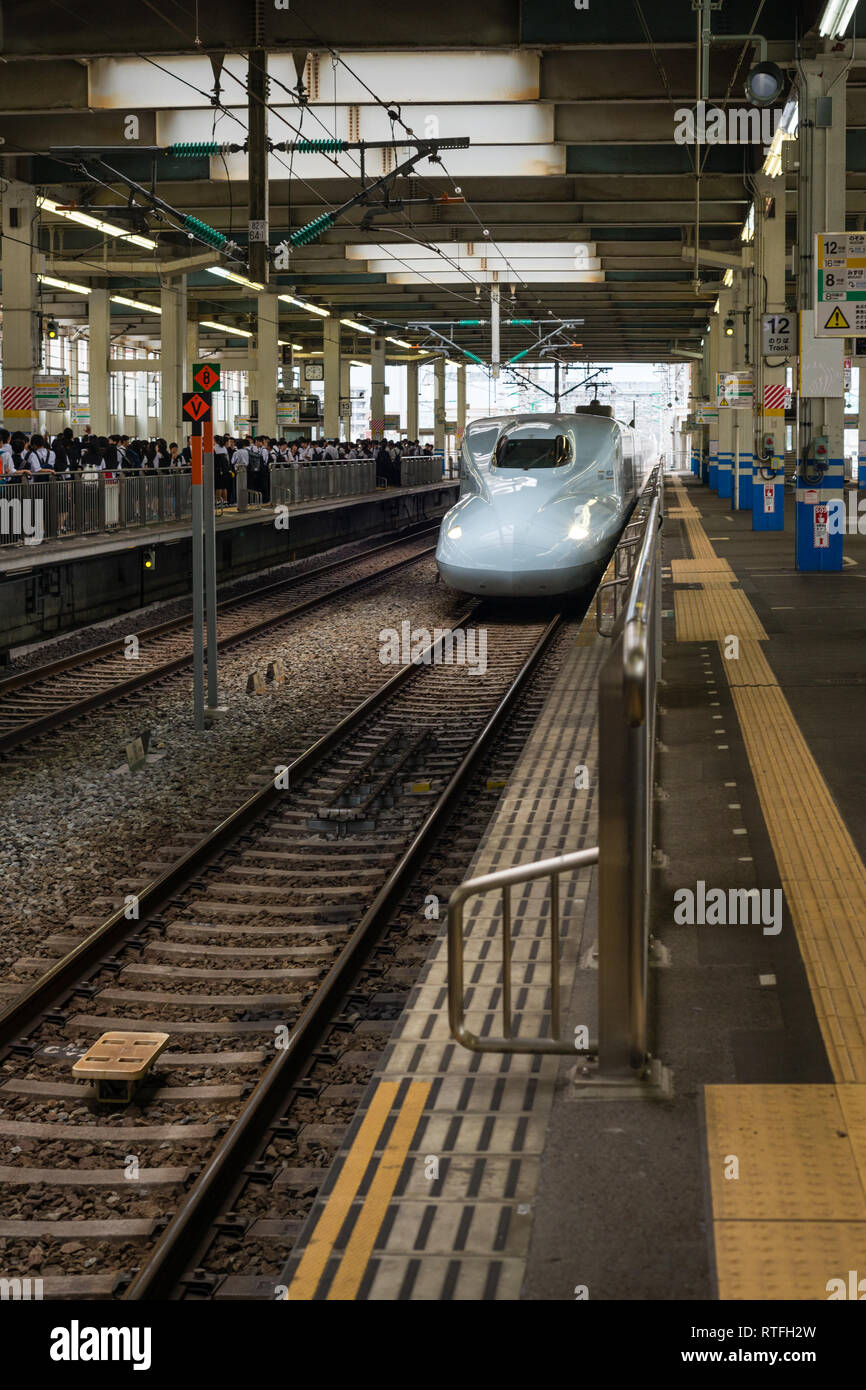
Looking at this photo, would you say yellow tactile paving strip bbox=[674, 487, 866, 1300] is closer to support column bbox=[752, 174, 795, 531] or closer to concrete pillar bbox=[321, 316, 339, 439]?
support column bbox=[752, 174, 795, 531]

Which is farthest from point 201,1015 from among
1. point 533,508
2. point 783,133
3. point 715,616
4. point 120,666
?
point 783,133

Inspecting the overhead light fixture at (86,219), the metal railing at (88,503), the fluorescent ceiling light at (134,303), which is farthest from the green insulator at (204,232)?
the fluorescent ceiling light at (134,303)

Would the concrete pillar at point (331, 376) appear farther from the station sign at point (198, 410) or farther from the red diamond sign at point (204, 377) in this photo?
the station sign at point (198, 410)

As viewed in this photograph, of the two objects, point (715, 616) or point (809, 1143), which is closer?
point (809, 1143)

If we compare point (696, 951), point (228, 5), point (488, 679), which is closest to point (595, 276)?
point (228, 5)

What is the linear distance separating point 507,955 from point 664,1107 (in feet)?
2.11

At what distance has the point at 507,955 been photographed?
174 inches

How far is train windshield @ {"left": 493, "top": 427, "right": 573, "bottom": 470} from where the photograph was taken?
17547 millimetres

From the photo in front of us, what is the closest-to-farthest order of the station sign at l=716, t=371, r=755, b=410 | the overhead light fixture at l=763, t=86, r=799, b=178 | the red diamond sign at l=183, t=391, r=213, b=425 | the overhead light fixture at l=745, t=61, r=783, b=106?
1. the red diamond sign at l=183, t=391, r=213, b=425
2. the overhead light fixture at l=745, t=61, r=783, b=106
3. the overhead light fixture at l=763, t=86, r=799, b=178
4. the station sign at l=716, t=371, r=755, b=410

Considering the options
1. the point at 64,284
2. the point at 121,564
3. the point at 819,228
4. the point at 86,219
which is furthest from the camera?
the point at 64,284

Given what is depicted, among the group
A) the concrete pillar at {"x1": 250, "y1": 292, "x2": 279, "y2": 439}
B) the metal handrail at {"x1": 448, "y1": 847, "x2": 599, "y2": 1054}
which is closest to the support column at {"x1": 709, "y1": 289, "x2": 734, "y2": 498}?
the concrete pillar at {"x1": 250, "y1": 292, "x2": 279, "y2": 439}

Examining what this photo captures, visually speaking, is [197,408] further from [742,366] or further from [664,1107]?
[742,366]

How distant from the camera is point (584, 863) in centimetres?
437

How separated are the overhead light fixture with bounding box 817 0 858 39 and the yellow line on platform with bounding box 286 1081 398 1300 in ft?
42.5
